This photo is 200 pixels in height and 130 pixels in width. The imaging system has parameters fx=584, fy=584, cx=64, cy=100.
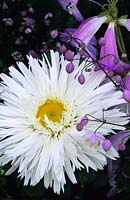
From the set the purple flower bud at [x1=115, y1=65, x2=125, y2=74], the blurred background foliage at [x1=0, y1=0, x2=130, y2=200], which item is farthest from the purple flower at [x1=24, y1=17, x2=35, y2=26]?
the purple flower bud at [x1=115, y1=65, x2=125, y2=74]

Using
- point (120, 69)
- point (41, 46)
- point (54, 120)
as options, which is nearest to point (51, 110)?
point (54, 120)

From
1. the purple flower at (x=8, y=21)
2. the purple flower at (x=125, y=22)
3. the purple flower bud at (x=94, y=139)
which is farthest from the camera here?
→ the purple flower at (x=8, y=21)

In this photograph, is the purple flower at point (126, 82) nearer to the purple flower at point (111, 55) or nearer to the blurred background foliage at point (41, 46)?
the purple flower at point (111, 55)

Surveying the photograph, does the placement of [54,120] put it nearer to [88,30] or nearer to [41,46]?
[88,30]

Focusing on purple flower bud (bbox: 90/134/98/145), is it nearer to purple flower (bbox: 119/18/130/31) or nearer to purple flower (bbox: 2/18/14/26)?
purple flower (bbox: 119/18/130/31)

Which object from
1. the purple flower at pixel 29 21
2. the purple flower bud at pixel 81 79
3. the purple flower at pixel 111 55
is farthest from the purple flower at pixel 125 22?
the purple flower at pixel 29 21

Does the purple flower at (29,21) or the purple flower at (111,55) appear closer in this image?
the purple flower at (111,55)

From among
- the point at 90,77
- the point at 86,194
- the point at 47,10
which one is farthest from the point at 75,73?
the point at 47,10
